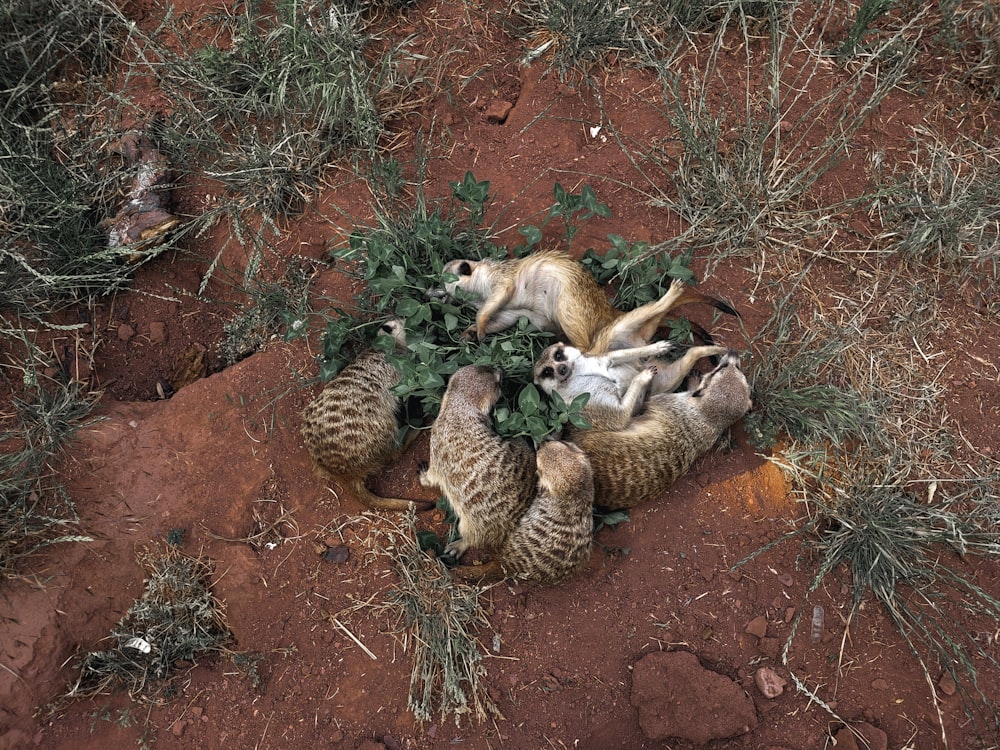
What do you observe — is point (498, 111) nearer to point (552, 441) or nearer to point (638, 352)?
point (638, 352)

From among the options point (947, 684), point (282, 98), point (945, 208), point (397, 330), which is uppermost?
point (282, 98)

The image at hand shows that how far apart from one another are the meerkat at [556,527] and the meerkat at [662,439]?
139mm

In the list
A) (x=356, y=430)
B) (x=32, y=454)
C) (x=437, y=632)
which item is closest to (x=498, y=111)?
(x=356, y=430)

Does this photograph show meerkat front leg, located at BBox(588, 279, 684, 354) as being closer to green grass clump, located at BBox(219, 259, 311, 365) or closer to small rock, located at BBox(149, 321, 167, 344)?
green grass clump, located at BBox(219, 259, 311, 365)

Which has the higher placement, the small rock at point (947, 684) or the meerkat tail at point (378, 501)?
the meerkat tail at point (378, 501)

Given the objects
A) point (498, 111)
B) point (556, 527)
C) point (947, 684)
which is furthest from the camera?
point (498, 111)

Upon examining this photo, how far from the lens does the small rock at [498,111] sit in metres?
3.72

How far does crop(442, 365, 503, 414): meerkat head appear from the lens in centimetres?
285

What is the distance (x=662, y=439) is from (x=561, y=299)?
2.67 feet

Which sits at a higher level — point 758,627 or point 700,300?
point 700,300

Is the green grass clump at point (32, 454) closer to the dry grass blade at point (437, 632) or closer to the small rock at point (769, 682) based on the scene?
the dry grass blade at point (437, 632)

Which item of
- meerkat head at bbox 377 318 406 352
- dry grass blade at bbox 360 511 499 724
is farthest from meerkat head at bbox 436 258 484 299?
dry grass blade at bbox 360 511 499 724

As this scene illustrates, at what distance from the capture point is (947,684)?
2451mm

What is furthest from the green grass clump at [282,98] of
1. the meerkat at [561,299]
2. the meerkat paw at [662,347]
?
the meerkat paw at [662,347]
